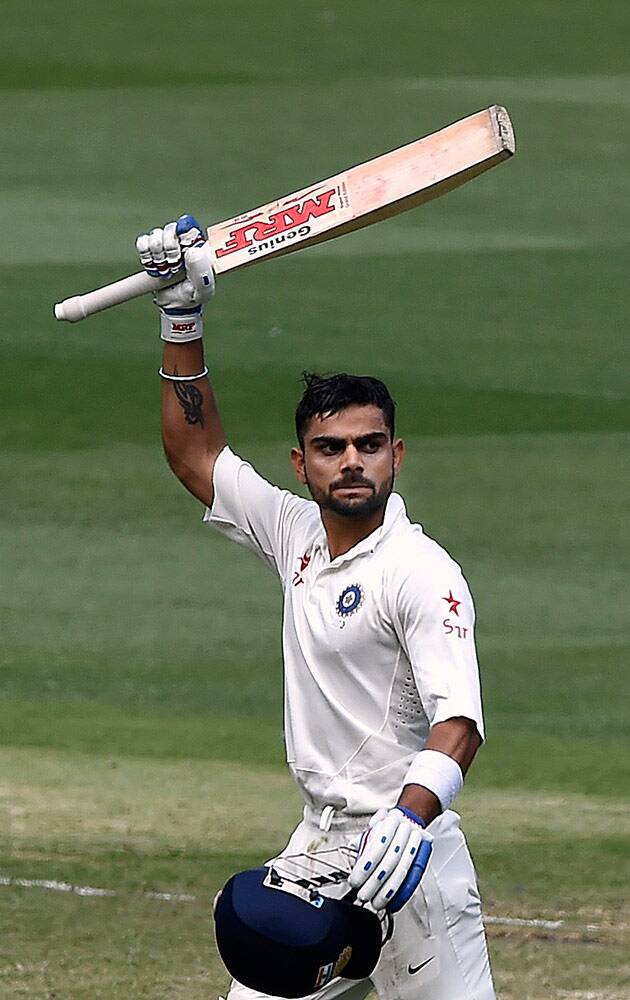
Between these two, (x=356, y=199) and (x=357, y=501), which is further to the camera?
(x=356, y=199)

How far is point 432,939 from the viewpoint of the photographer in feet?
14.1

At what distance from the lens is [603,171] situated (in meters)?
13.6

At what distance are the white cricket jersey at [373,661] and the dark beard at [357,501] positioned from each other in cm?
7

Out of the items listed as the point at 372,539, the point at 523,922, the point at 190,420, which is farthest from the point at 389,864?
the point at 523,922

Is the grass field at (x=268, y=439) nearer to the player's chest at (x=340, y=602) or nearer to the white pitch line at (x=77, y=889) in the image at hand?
the white pitch line at (x=77, y=889)

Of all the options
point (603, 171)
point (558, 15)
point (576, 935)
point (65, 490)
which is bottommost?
point (576, 935)

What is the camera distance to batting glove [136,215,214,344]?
477 centimetres

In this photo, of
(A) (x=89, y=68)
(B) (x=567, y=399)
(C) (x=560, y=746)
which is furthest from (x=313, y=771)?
(A) (x=89, y=68)

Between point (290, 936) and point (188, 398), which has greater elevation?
point (188, 398)

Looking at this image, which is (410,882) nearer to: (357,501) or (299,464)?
(357,501)

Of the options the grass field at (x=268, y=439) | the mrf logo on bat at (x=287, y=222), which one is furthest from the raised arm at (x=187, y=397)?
the grass field at (x=268, y=439)

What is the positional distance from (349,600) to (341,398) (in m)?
0.45

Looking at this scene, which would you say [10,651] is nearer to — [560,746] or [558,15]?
[560,746]

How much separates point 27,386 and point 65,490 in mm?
1261
